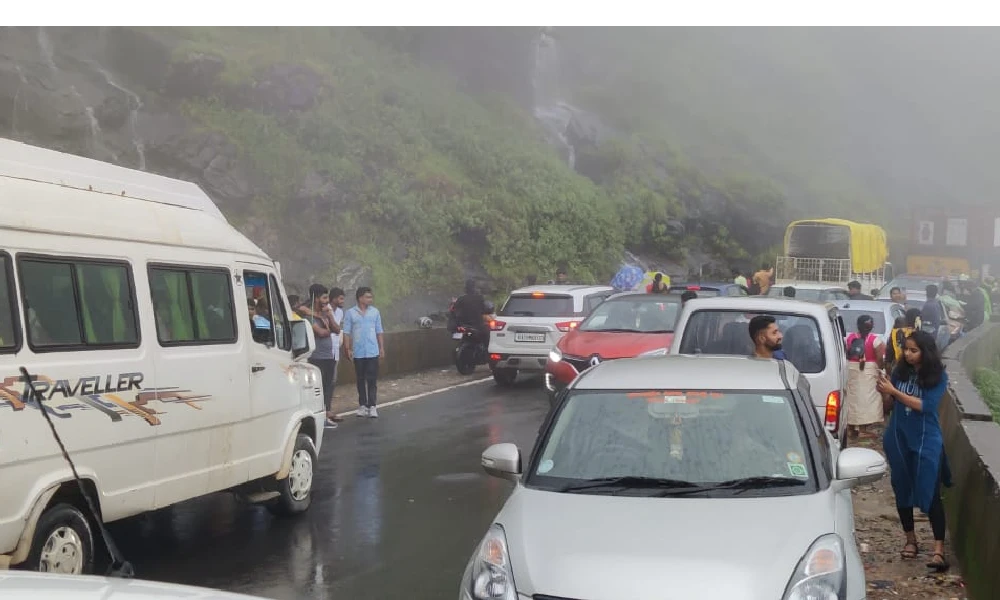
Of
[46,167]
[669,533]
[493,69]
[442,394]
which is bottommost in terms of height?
[442,394]

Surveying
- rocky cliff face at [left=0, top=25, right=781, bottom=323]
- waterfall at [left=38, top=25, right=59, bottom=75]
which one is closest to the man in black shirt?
rocky cliff face at [left=0, top=25, right=781, bottom=323]

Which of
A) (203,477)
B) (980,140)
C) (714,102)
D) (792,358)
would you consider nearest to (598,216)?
(792,358)

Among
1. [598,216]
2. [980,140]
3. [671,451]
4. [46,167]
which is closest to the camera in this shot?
[671,451]

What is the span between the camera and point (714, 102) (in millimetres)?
82938

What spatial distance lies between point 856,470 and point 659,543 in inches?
48.2

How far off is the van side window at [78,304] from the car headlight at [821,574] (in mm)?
4042

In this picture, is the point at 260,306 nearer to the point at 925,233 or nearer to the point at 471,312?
the point at 471,312

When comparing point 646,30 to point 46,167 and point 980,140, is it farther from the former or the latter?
point 46,167

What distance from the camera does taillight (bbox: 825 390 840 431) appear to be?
31.8ft

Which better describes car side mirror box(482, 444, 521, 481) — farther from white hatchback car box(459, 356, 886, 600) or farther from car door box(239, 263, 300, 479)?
car door box(239, 263, 300, 479)

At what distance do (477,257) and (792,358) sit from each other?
28000mm

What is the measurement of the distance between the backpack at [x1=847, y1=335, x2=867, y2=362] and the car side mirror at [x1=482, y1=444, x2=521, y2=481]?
27.6 ft

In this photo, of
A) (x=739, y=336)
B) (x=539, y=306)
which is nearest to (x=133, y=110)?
(x=539, y=306)
